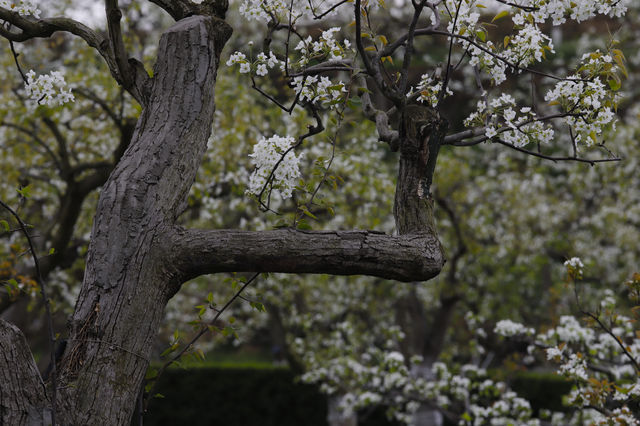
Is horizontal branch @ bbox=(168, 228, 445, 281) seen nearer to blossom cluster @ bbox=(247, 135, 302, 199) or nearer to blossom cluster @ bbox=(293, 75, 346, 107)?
blossom cluster @ bbox=(247, 135, 302, 199)

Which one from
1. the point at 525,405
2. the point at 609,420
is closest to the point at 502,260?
the point at 525,405

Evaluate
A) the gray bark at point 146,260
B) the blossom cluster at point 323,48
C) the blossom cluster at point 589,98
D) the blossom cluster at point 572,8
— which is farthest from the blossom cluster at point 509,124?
the blossom cluster at point 323,48

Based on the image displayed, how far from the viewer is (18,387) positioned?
197cm

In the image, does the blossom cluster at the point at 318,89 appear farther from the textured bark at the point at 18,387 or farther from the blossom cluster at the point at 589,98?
the textured bark at the point at 18,387

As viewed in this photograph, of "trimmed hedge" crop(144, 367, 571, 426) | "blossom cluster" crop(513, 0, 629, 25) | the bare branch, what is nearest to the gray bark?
the bare branch

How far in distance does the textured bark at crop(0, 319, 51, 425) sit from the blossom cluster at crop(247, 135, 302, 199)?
1.09 m

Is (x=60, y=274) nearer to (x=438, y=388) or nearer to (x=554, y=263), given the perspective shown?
(x=438, y=388)

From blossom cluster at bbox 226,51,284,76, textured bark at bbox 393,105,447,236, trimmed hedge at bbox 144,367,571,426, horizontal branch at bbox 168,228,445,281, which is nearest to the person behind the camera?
horizontal branch at bbox 168,228,445,281

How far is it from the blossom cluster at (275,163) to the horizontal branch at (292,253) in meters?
0.41

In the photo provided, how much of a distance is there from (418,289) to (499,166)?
115 inches

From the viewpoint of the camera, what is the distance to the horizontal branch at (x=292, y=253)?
2.21 m

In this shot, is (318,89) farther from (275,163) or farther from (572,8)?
(572,8)

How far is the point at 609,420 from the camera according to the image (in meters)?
3.37

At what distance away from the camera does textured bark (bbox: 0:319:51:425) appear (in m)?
1.95
